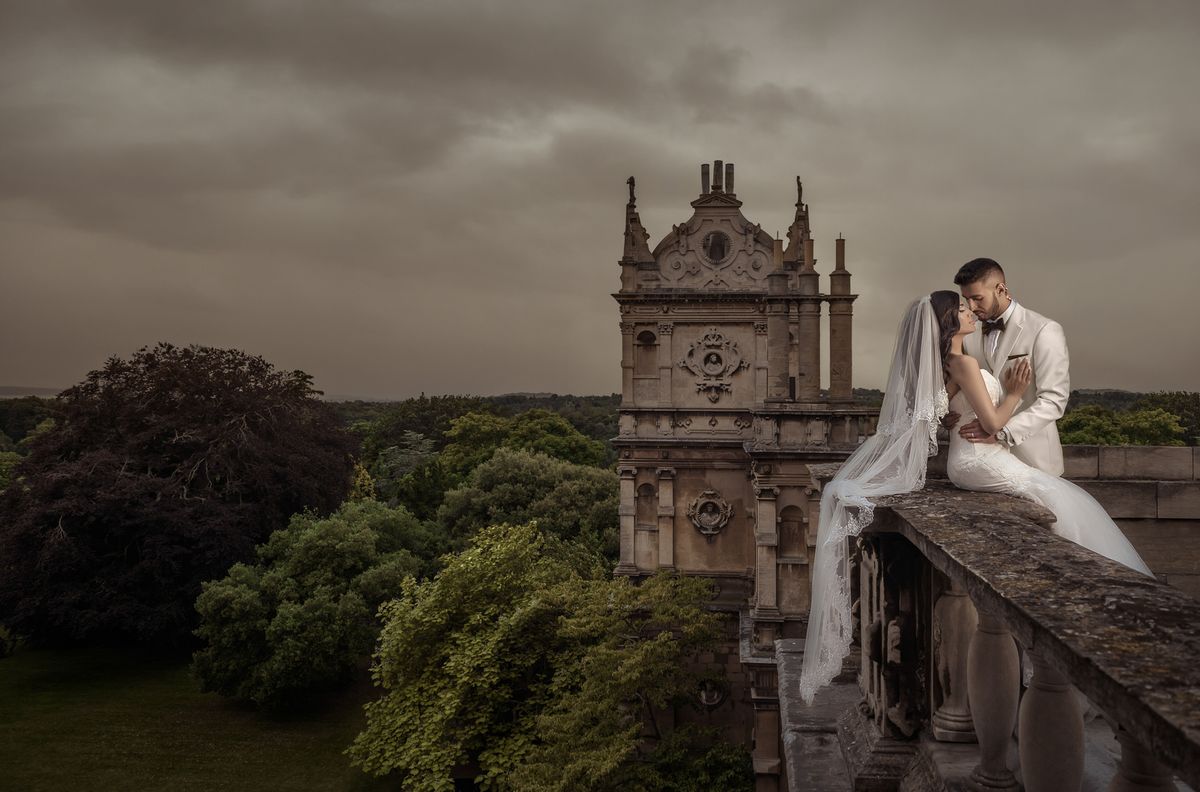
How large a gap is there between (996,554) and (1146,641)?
3.21 ft

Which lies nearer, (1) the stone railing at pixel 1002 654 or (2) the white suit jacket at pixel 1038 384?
(1) the stone railing at pixel 1002 654

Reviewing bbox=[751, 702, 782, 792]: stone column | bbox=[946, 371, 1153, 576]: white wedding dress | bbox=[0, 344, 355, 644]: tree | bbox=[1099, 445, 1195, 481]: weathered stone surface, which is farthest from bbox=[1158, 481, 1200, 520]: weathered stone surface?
bbox=[0, 344, 355, 644]: tree

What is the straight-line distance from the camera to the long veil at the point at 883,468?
4.84 metres

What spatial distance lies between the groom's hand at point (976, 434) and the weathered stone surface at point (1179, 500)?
369 centimetres

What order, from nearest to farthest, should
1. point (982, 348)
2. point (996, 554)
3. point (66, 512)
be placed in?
point (996, 554), point (982, 348), point (66, 512)

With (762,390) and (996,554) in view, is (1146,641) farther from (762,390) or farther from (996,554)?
(762,390)

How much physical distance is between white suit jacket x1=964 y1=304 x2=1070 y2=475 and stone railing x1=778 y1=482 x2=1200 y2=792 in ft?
1.68

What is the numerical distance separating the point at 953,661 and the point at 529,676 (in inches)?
591

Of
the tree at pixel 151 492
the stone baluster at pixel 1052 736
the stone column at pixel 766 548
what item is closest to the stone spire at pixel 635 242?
the stone column at pixel 766 548

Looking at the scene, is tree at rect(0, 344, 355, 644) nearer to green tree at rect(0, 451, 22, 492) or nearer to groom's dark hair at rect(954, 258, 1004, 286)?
green tree at rect(0, 451, 22, 492)

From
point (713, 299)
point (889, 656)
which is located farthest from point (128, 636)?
point (889, 656)

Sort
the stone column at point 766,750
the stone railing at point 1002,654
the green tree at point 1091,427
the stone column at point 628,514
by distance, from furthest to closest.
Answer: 1. the green tree at point 1091,427
2. the stone column at point 628,514
3. the stone column at point 766,750
4. the stone railing at point 1002,654

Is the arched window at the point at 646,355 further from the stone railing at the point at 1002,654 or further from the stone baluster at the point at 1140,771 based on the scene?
the stone baluster at the point at 1140,771

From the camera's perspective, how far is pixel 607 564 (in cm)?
2694
